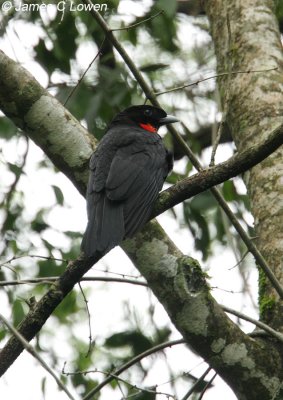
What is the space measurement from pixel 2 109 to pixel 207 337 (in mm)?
1598

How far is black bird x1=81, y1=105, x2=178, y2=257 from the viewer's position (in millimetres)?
3584

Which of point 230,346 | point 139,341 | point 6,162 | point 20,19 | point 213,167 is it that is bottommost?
point 230,346

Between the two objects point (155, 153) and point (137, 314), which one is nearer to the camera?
point (155, 153)

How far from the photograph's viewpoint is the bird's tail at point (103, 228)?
340cm

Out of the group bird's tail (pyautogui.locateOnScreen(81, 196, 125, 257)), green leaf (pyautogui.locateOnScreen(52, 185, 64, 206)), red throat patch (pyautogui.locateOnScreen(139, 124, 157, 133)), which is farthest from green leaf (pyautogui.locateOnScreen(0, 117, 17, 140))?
bird's tail (pyautogui.locateOnScreen(81, 196, 125, 257))

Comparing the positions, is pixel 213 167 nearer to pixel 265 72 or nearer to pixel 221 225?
pixel 265 72

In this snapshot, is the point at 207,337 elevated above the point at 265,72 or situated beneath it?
situated beneath

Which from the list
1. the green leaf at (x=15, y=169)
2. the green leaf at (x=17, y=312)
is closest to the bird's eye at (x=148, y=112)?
the green leaf at (x=15, y=169)

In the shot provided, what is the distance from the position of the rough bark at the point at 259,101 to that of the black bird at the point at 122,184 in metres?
0.54

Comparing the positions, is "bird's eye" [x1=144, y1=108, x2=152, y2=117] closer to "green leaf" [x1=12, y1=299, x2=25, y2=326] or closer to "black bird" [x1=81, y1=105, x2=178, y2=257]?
"black bird" [x1=81, y1=105, x2=178, y2=257]

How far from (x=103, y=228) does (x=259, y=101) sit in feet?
5.19

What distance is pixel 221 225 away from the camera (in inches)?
224

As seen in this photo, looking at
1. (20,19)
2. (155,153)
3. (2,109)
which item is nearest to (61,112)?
(2,109)

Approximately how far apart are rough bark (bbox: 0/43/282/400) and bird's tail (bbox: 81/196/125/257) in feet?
0.39
